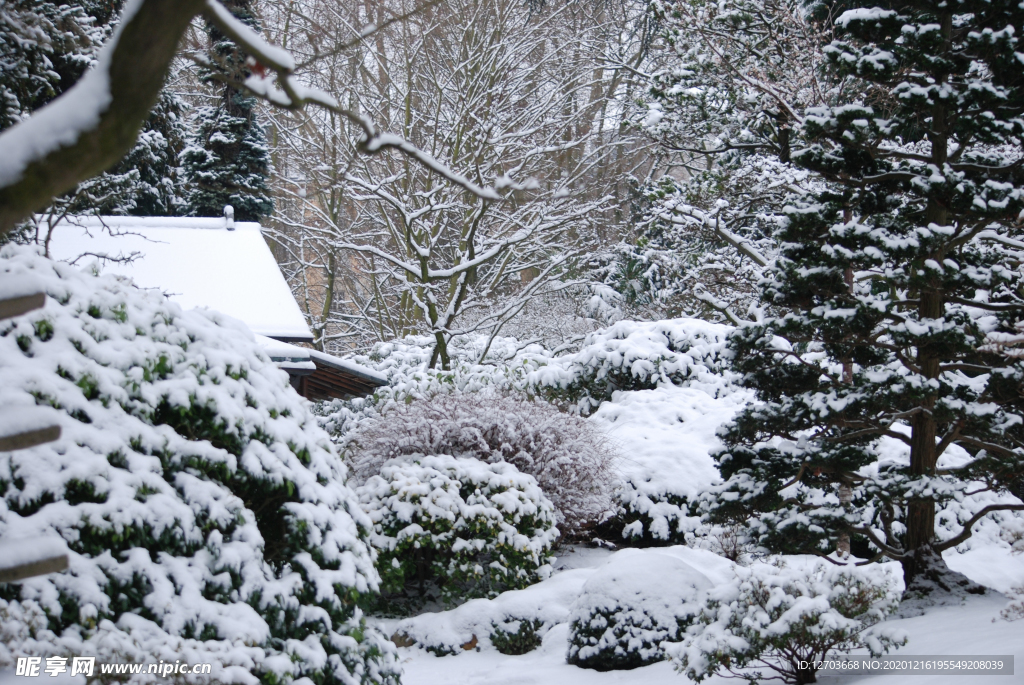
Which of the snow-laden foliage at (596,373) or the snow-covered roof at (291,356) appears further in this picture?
the snow-laden foliage at (596,373)

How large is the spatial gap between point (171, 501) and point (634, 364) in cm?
914

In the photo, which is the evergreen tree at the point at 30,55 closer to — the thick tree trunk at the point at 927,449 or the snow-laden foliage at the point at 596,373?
the snow-laden foliage at the point at 596,373

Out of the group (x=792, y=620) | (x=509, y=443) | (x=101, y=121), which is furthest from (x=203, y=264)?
(x=101, y=121)

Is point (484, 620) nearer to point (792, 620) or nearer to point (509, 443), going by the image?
point (509, 443)

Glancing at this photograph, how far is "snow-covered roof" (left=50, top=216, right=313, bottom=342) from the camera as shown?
9484 mm

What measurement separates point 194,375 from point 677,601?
4271 mm

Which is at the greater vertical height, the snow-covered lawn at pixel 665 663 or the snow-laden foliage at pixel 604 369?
the snow-laden foliage at pixel 604 369

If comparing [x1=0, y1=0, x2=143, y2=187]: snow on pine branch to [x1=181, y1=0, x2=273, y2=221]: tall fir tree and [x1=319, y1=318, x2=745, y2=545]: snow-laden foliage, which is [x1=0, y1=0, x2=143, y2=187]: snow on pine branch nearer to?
[x1=319, y1=318, x2=745, y2=545]: snow-laden foliage

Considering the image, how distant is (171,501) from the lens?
3.21 meters

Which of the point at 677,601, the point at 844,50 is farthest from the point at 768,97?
the point at 677,601

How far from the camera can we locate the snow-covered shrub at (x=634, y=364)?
38.9 feet

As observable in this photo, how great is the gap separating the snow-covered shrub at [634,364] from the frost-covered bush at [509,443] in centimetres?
255

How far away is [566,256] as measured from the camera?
15062 millimetres

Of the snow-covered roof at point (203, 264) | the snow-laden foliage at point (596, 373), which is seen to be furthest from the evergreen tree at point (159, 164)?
the snow-laden foliage at point (596, 373)
